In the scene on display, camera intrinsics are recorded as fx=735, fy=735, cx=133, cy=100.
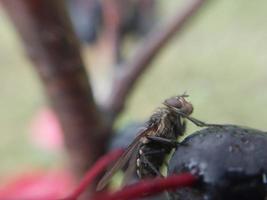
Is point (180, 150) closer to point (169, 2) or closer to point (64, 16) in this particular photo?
point (64, 16)

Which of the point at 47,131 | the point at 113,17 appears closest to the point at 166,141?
the point at 113,17

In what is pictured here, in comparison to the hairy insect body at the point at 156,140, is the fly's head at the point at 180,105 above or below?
above

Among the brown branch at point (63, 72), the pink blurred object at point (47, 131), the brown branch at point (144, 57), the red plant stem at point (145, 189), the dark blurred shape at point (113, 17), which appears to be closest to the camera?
the red plant stem at point (145, 189)

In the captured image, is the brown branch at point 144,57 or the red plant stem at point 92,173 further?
the brown branch at point 144,57

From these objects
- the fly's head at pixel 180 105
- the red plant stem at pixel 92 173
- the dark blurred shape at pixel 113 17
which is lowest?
the red plant stem at pixel 92 173

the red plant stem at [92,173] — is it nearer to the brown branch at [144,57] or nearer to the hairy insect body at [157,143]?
the hairy insect body at [157,143]

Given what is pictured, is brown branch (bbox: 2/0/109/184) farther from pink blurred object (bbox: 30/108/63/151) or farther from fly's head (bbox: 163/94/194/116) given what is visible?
pink blurred object (bbox: 30/108/63/151)

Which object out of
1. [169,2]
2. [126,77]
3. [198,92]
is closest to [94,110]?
[126,77]

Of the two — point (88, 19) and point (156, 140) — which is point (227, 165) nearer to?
point (156, 140)

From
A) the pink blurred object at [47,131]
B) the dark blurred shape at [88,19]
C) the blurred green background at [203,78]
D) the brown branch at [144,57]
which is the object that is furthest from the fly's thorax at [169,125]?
the blurred green background at [203,78]
